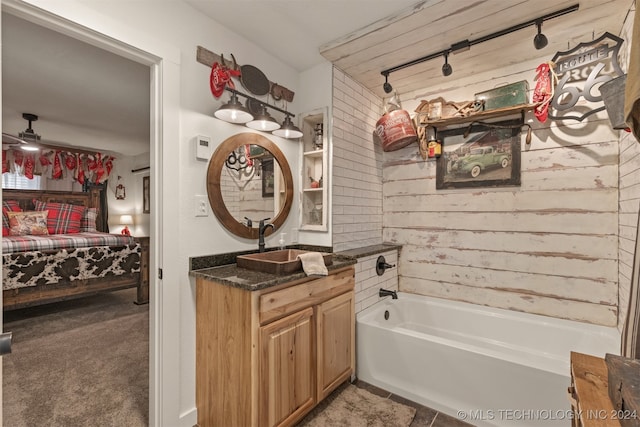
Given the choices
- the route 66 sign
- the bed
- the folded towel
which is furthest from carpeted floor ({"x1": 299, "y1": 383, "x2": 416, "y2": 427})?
the bed

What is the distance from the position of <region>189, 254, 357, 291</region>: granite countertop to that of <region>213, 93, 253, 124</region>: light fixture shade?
97 centimetres

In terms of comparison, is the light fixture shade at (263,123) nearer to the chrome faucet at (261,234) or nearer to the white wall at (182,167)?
the white wall at (182,167)

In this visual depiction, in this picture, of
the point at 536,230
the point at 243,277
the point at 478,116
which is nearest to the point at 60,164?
the point at 243,277

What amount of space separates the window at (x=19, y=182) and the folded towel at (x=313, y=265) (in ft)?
19.2

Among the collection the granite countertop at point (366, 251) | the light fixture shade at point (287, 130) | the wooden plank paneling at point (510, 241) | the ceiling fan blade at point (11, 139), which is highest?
the ceiling fan blade at point (11, 139)

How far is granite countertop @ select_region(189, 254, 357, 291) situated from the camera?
154 cm

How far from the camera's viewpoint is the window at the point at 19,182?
493 cm

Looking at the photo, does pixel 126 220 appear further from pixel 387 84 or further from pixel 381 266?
pixel 387 84

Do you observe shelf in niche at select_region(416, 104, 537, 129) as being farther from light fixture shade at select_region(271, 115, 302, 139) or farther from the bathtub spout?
the bathtub spout

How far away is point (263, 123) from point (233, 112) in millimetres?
272

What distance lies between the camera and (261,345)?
155 cm

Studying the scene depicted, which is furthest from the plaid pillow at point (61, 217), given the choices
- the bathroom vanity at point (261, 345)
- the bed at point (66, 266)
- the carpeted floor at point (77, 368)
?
the bathroom vanity at point (261, 345)

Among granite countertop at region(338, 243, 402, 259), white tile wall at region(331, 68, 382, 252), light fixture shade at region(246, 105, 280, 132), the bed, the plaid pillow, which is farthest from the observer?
the plaid pillow

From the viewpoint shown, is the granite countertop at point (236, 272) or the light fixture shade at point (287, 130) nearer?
the granite countertop at point (236, 272)
